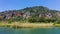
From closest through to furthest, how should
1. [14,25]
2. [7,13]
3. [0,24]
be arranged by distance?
[14,25]
[0,24]
[7,13]

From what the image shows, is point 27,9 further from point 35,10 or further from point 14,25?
point 14,25

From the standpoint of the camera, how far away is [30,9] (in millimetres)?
63250

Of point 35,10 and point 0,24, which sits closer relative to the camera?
point 0,24

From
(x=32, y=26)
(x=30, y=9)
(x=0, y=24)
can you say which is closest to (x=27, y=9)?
(x=30, y=9)

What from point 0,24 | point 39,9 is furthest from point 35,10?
point 0,24

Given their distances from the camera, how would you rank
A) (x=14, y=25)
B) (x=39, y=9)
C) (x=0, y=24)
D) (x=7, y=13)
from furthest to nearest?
(x=39, y=9), (x=7, y=13), (x=0, y=24), (x=14, y=25)

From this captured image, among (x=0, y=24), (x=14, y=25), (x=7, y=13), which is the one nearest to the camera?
(x=14, y=25)

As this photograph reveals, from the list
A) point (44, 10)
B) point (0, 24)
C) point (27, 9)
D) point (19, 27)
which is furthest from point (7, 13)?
point (19, 27)

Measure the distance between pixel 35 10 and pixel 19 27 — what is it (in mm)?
41792

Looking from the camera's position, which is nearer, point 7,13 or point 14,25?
point 14,25

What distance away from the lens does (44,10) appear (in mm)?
63688

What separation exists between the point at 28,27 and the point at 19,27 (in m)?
1.10

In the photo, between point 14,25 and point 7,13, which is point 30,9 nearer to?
point 7,13

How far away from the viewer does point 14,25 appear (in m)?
19.1
